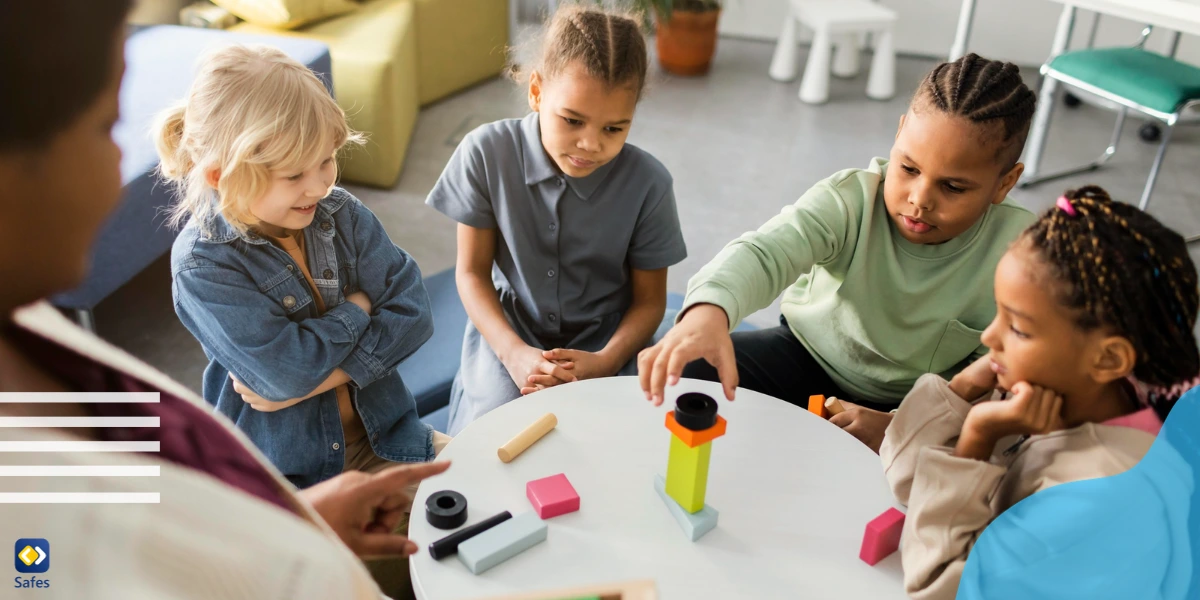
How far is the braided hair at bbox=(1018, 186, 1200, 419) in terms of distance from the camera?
61 centimetres

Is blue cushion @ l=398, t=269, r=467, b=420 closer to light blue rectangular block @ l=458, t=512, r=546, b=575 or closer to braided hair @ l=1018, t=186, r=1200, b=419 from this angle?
light blue rectangular block @ l=458, t=512, r=546, b=575

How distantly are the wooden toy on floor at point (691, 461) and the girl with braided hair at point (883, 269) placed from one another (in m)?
0.08

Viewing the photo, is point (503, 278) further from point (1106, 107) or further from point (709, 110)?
point (1106, 107)

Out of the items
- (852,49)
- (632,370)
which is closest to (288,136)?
(632,370)

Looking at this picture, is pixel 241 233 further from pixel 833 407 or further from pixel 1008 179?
pixel 1008 179

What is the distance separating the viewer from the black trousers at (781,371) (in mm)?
1397

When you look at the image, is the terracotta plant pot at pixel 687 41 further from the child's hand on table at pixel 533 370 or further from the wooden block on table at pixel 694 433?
the wooden block on table at pixel 694 433

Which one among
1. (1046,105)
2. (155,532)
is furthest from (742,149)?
(155,532)

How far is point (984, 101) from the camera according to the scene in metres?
1.07

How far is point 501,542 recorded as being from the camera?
839mm

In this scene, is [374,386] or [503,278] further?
[503,278]

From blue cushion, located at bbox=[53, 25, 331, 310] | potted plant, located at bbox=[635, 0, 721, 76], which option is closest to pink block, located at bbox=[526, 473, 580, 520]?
blue cushion, located at bbox=[53, 25, 331, 310]

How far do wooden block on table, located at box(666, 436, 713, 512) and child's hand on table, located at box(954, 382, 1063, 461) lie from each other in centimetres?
23

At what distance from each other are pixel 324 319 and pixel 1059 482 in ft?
2.72
